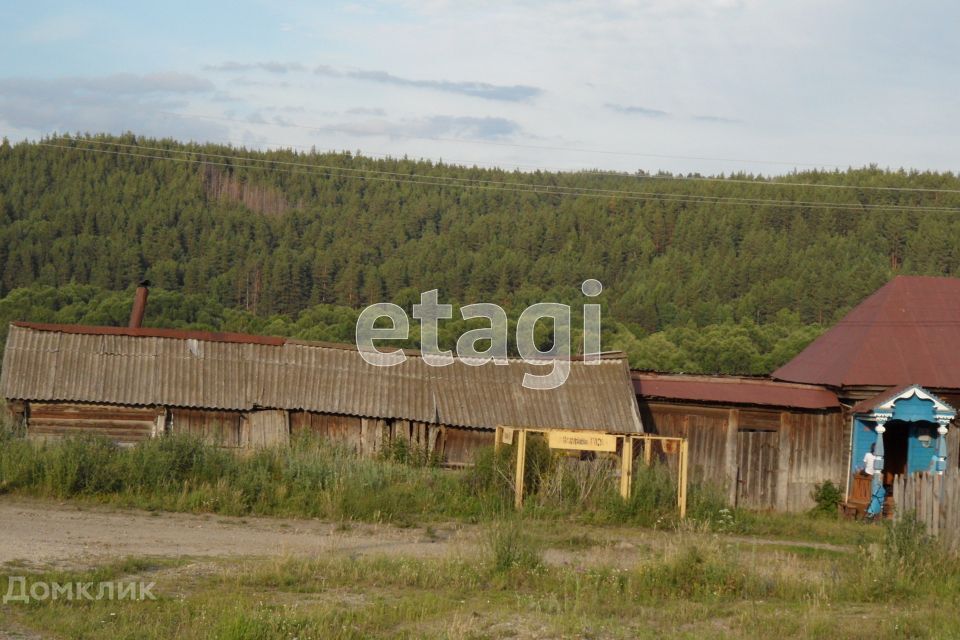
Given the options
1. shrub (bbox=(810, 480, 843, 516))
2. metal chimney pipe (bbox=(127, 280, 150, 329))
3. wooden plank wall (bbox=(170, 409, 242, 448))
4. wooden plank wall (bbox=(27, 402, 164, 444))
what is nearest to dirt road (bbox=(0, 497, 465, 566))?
wooden plank wall (bbox=(27, 402, 164, 444))

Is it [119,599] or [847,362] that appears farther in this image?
[847,362]

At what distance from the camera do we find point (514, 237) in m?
88.3

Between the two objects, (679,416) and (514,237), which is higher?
(514,237)

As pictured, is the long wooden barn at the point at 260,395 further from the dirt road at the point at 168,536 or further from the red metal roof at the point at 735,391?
the dirt road at the point at 168,536

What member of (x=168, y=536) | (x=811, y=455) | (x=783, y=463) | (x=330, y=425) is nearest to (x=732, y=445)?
(x=783, y=463)

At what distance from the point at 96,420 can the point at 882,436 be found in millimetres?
15809

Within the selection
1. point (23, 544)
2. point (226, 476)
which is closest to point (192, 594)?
point (23, 544)

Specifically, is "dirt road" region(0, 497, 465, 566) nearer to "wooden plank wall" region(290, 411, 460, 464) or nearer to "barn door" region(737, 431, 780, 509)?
"wooden plank wall" region(290, 411, 460, 464)

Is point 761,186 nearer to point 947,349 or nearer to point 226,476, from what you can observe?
point 947,349

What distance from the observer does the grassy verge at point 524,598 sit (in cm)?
934

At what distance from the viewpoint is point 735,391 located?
854 inches

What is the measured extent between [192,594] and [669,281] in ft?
227

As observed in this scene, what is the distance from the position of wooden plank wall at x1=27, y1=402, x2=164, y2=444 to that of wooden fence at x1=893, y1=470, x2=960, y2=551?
1445 centimetres

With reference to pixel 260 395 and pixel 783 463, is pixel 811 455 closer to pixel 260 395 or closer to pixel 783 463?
pixel 783 463
